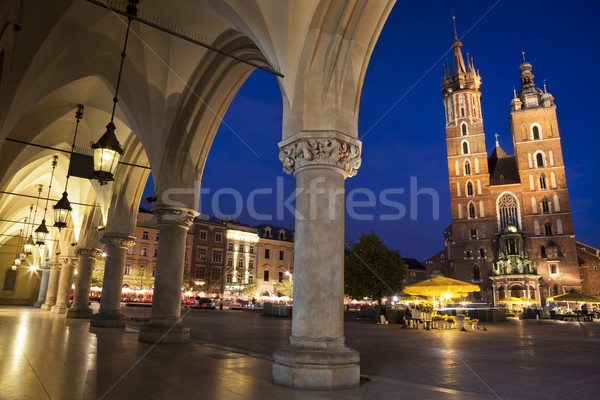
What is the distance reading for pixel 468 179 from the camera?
65.4 meters

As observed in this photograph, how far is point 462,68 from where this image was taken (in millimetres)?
73125

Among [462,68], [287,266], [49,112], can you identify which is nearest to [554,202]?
[462,68]

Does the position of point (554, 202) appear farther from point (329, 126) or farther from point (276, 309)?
point (329, 126)

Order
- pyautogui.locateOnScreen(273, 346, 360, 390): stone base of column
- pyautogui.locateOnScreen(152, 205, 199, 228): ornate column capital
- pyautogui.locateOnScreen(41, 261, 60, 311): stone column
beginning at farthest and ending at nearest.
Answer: pyautogui.locateOnScreen(41, 261, 60, 311): stone column → pyautogui.locateOnScreen(152, 205, 199, 228): ornate column capital → pyautogui.locateOnScreen(273, 346, 360, 390): stone base of column

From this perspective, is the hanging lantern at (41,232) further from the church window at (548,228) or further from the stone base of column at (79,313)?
the church window at (548,228)

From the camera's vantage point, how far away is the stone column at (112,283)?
560 inches

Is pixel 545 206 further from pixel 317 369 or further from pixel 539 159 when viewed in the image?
pixel 317 369

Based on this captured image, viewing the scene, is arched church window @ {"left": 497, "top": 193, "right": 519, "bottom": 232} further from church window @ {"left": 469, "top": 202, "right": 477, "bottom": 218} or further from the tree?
the tree

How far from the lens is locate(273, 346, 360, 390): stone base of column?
5.29 m

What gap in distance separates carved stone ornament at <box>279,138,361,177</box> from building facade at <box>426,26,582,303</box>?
5872 cm

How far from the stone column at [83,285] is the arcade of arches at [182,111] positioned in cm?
6

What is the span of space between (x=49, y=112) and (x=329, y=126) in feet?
41.7

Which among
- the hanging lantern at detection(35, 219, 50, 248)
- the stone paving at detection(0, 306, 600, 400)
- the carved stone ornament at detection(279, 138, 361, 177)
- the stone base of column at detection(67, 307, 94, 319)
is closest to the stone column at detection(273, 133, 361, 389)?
the carved stone ornament at detection(279, 138, 361, 177)

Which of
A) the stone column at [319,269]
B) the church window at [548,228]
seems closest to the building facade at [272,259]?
the church window at [548,228]
